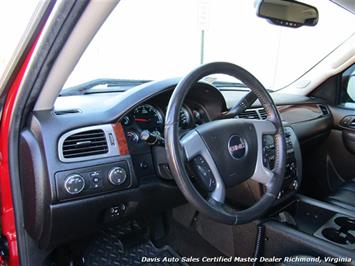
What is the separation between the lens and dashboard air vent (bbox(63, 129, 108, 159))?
1222 mm

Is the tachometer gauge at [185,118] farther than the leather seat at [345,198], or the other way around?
the leather seat at [345,198]

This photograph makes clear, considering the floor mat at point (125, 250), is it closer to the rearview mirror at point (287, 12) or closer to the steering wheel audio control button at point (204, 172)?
the steering wheel audio control button at point (204, 172)

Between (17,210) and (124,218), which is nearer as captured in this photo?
(17,210)

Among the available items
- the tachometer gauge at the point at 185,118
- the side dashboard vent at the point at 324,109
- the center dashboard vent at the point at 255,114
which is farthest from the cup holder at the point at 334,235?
the side dashboard vent at the point at 324,109

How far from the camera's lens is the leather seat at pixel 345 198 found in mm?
1856

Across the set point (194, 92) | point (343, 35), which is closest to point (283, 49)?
point (343, 35)

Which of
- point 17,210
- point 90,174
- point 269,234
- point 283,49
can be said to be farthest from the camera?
point 283,49

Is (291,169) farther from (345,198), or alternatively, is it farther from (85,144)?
(85,144)

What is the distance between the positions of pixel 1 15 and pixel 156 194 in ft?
3.06

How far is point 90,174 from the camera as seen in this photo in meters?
1.25

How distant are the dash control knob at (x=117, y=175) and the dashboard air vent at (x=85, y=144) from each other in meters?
0.08

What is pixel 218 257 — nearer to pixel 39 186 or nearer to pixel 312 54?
pixel 39 186

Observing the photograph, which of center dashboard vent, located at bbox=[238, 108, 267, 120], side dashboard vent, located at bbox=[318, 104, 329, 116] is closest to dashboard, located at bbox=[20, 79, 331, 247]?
center dashboard vent, located at bbox=[238, 108, 267, 120]

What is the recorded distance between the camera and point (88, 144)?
1.27m
